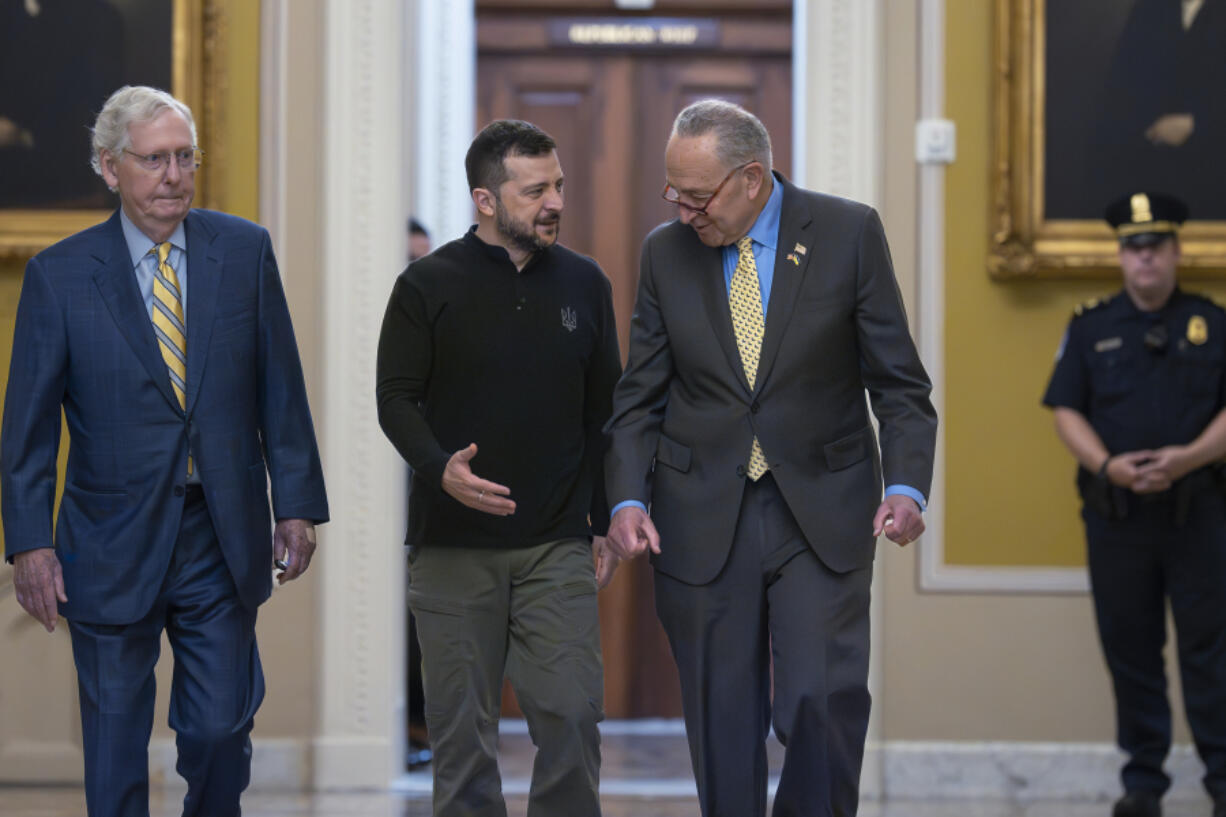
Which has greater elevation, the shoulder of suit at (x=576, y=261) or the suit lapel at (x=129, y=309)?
the shoulder of suit at (x=576, y=261)

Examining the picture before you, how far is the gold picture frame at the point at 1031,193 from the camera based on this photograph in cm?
509

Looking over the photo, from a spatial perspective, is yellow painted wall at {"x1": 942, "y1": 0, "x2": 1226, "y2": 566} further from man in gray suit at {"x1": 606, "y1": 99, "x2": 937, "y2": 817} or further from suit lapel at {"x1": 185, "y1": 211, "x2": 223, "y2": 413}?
suit lapel at {"x1": 185, "y1": 211, "x2": 223, "y2": 413}

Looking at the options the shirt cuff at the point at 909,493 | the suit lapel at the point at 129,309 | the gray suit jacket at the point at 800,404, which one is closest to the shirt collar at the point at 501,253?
the gray suit jacket at the point at 800,404

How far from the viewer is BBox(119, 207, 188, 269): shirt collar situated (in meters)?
3.17

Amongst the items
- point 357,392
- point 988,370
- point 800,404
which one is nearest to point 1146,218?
point 988,370

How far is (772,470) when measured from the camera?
3092 millimetres

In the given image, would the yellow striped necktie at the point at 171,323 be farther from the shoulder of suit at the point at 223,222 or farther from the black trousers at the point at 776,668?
the black trousers at the point at 776,668

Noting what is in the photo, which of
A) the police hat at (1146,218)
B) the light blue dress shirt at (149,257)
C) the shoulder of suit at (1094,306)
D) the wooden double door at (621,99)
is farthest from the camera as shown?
the wooden double door at (621,99)

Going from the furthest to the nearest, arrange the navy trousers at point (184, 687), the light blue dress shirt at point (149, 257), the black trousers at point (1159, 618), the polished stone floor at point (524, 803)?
the polished stone floor at point (524, 803), the black trousers at point (1159, 618), the light blue dress shirt at point (149, 257), the navy trousers at point (184, 687)

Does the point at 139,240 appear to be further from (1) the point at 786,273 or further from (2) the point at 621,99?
(2) the point at 621,99

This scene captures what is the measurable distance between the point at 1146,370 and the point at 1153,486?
369mm

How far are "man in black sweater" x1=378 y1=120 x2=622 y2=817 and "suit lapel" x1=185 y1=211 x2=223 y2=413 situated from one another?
0.42 meters

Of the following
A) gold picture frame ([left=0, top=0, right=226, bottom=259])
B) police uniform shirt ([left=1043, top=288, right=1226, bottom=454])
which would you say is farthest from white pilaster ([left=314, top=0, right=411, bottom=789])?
police uniform shirt ([left=1043, top=288, right=1226, bottom=454])

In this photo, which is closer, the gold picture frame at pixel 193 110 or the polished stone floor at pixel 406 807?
the polished stone floor at pixel 406 807
